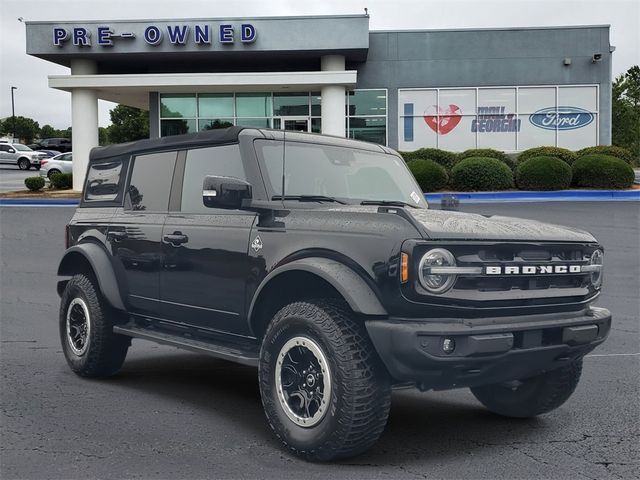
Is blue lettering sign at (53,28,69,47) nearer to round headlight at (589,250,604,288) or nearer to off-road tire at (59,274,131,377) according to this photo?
off-road tire at (59,274,131,377)

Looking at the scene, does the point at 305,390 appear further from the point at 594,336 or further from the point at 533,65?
the point at 533,65

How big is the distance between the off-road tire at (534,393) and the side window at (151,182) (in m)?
2.96

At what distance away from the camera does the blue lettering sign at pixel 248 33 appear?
1178 inches

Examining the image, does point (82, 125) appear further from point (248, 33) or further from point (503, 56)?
point (503, 56)

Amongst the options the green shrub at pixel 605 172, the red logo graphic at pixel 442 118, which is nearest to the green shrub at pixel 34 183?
the red logo graphic at pixel 442 118

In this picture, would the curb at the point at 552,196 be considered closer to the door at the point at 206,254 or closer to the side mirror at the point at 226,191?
the door at the point at 206,254

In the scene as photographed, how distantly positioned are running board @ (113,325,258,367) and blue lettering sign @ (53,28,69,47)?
26643 millimetres

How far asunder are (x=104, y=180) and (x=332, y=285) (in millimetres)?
3506

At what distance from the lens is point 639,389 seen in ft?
20.7

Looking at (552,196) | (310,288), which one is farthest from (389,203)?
(552,196)

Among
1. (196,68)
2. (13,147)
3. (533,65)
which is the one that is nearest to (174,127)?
(196,68)

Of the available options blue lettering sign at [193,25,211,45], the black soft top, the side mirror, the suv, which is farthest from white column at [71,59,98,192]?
the side mirror

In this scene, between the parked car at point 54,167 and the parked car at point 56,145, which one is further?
the parked car at point 56,145

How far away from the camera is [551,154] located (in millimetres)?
27250
